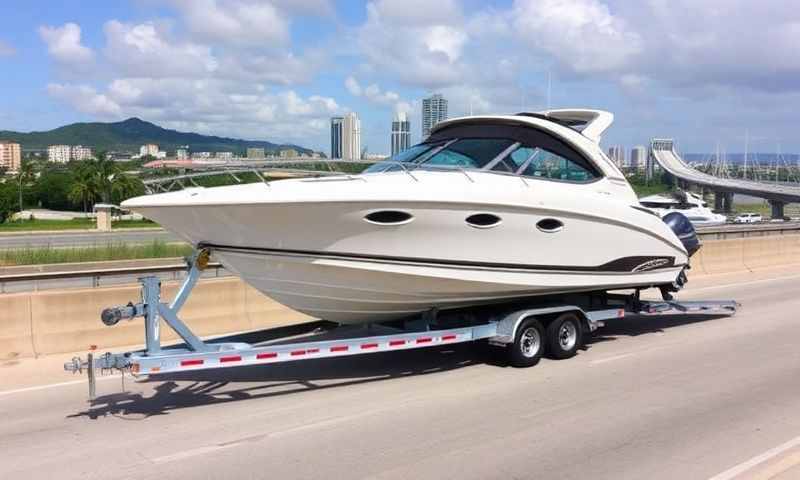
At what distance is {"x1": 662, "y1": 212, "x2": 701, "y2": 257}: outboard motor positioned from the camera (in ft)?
38.4

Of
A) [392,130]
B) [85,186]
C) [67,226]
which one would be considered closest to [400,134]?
[392,130]

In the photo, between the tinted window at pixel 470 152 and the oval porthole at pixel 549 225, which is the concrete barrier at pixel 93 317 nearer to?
the tinted window at pixel 470 152

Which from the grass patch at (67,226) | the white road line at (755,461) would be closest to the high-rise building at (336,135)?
the white road line at (755,461)

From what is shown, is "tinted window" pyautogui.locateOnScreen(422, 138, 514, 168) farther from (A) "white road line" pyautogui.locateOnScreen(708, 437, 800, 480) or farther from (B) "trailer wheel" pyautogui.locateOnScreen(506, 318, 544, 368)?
(A) "white road line" pyautogui.locateOnScreen(708, 437, 800, 480)

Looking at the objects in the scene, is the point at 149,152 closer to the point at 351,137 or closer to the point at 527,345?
the point at 351,137

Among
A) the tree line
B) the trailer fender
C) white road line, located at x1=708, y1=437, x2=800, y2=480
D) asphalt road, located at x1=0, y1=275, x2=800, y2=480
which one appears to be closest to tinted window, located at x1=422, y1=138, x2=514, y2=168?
the trailer fender

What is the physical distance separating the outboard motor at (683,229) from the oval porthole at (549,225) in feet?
11.6

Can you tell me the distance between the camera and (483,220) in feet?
26.9

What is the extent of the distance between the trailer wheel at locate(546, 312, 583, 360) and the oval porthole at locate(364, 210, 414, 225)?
113 inches

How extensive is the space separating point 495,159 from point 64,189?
8597cm

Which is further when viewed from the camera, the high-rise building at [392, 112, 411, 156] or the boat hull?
the high-rise building at [392, 112, 411, 156]

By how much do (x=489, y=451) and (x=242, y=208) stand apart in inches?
127

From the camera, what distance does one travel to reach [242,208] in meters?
7.11

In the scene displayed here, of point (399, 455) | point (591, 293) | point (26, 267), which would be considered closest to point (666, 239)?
point (591, 293)
